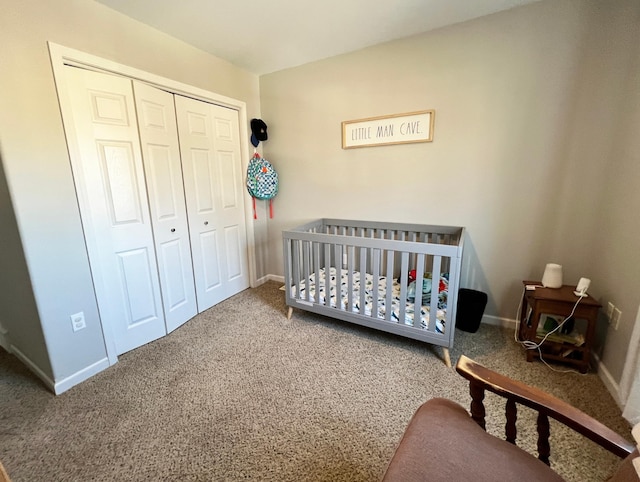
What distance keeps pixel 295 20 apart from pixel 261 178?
135 centimetres

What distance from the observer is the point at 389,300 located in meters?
1.94

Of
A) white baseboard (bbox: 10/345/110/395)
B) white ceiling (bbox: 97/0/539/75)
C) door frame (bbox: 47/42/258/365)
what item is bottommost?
white baseboard (bbox: 10/345/110/395)

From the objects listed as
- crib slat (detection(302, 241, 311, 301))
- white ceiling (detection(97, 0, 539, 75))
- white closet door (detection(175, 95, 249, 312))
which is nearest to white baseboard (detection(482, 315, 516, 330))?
crib slat (detection(302, 241, 311, 301))

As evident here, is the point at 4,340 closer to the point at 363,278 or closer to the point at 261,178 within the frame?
the point at 261,178

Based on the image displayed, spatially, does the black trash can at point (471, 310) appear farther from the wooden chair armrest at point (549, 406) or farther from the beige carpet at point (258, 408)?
the wooden chair armrest at point (549, 406)

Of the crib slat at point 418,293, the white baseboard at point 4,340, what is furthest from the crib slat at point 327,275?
the white baseboard at point 4,340

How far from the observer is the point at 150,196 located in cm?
205

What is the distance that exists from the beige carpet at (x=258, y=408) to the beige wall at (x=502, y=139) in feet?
2.11

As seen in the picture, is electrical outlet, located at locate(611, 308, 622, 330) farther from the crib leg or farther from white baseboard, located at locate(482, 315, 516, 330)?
the crib leg

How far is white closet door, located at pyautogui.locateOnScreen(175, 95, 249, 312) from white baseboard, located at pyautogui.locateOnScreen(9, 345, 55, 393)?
1.06 metres

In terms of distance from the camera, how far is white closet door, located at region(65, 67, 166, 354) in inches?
66.4

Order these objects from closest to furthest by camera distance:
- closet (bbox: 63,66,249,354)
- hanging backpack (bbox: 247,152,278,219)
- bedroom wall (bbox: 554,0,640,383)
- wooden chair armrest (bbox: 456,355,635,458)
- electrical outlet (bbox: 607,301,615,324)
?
wooden chair armrest (bbox: 456,355,635,458) → bedroom wall (bbox: 554,0,640,383) → electrical outlet (bbox: 607,301,615,324) → closet (bbox: 63,66,249,354) → hanging backpack (bbox: 247,152,278,219)

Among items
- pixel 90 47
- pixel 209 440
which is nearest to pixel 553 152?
pixel 209 440


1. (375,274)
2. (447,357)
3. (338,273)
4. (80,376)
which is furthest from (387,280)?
(80,376)
